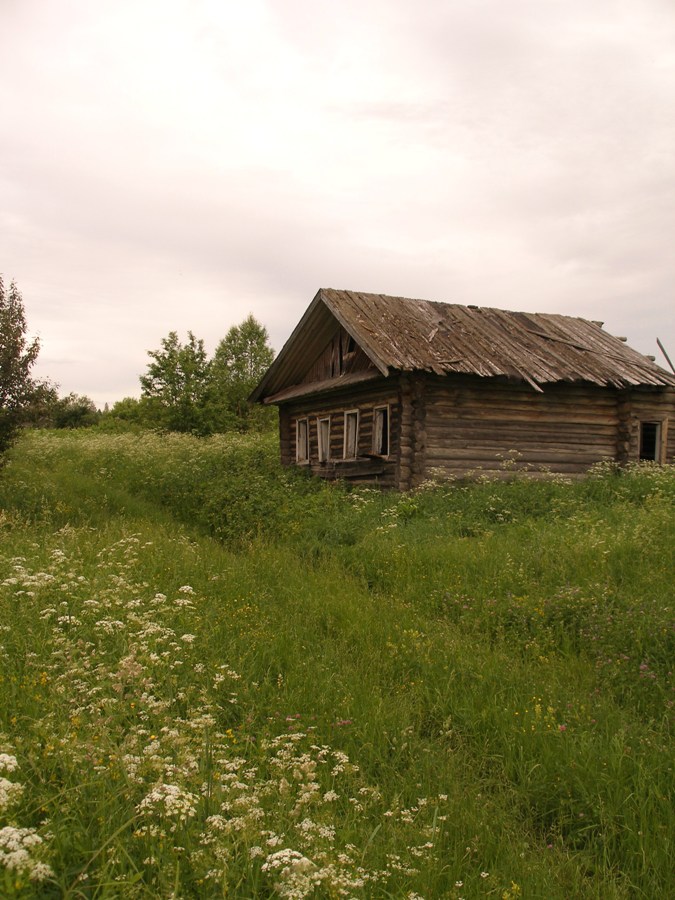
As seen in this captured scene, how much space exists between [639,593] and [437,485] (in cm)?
755

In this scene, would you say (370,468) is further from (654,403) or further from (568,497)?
(654,403)

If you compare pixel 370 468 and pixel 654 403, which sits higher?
pixel 654 403

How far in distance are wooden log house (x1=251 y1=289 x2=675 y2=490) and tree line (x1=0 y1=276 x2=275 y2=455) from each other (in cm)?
667

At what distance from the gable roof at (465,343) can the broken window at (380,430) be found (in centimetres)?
153

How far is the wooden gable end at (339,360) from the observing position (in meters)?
17.1

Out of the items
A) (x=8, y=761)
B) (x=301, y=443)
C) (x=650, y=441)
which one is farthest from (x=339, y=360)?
(x=8, y=761)

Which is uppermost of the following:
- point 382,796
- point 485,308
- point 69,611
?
point 485,308

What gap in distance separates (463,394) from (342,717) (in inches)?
469

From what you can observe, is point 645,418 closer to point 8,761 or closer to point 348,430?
point 348,430

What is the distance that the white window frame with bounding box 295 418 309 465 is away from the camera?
20250 mm

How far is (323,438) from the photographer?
18906 millimetres

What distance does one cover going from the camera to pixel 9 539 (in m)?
8.15

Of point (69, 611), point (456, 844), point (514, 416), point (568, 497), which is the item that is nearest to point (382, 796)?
point (456, 844)

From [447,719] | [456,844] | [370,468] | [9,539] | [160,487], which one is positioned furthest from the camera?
[160,487]
